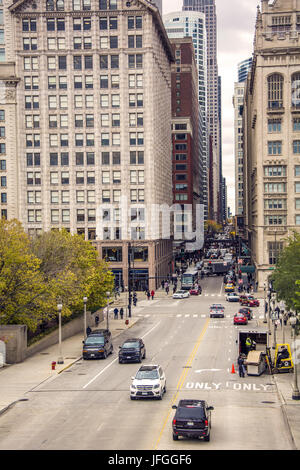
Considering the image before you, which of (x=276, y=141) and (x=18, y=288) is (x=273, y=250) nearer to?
(x=276, y=141)

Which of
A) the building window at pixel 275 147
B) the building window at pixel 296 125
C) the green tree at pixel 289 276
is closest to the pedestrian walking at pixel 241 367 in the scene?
the green tree at pixel 289 276

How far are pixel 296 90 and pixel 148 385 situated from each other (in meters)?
76.6

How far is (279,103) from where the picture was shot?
328 feet

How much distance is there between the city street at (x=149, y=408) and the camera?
25688 mm

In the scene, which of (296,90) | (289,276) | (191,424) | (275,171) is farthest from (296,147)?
(191,424)

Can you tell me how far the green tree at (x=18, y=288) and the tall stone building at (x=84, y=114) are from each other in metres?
55.9

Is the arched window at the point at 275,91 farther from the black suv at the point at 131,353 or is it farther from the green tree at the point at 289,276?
the black suv at the point at 131,353

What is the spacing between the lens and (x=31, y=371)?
41906mm

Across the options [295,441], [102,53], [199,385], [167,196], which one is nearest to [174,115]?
[167,196]

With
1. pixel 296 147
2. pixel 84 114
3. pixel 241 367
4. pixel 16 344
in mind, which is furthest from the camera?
pixel 84 114

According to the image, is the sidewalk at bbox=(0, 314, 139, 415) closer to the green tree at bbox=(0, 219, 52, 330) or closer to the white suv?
the green tree at bbox=(0, 219, 52, 330)
